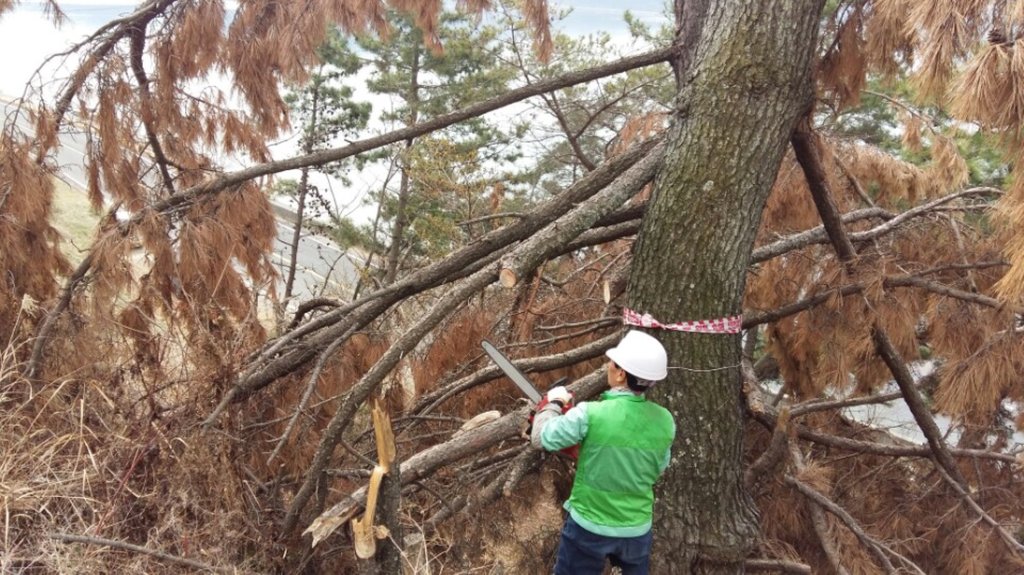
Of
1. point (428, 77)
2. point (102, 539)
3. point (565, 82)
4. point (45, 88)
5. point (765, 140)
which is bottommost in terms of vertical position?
point (102, 539)

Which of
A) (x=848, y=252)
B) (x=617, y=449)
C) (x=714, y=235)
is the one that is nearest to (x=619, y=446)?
(x=617, y=449)

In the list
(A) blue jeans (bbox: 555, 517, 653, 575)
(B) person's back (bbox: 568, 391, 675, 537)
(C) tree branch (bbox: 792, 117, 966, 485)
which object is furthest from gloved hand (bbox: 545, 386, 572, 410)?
(C) tree branch (bbox: 792, 117, 966, 485)

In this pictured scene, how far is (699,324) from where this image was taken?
7.71ft

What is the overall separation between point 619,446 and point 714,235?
0.76 meters

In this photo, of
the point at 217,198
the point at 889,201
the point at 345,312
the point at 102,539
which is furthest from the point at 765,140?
the point at 889,201

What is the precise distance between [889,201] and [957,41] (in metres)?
3.19

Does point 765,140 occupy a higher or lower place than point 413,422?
higher

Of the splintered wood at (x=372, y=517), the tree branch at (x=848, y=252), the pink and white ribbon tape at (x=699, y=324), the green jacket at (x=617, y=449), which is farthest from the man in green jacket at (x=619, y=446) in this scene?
the tree branch at (x=848, y=252)

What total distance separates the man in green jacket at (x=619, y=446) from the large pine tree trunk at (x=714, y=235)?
125 millimetres

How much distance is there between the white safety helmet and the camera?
7.12ft

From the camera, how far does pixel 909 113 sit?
4.52 m

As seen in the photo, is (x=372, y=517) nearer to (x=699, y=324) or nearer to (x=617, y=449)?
(x=617, y=449)

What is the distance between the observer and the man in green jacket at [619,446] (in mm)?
2217

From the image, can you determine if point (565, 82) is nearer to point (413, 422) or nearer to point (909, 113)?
point (413, 422)
